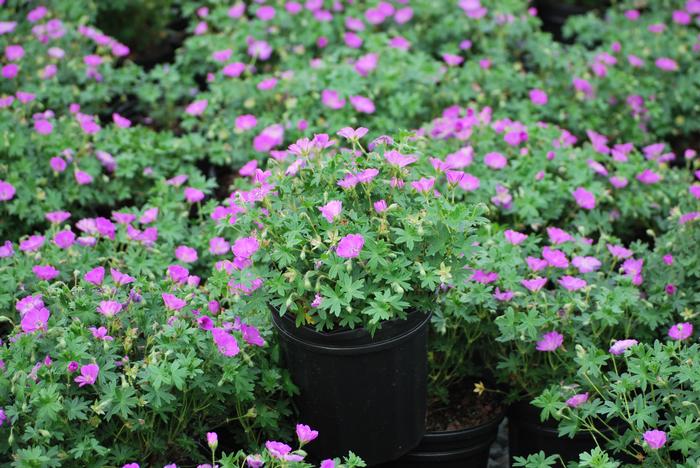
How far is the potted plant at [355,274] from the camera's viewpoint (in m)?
2.21

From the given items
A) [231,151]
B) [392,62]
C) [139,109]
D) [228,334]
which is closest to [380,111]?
[392,62]

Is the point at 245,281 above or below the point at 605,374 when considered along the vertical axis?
above

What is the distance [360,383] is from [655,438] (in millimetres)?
770

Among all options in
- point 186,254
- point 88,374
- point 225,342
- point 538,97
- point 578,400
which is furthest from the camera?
point 538,97

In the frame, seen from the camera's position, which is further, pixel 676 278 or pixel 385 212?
pixel 676 278

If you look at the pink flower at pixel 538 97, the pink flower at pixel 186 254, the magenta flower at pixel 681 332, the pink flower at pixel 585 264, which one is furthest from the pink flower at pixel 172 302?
the pink flower at pixel 538 97

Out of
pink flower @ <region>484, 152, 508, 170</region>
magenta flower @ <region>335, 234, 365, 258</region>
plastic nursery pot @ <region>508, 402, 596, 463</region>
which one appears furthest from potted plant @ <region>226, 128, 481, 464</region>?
pink flower @ <region>484, 152, 508, 170</region>

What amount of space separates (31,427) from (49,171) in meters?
1.57

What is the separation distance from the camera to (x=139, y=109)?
438 cm

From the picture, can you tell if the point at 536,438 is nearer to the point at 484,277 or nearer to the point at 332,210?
the point at 484,277

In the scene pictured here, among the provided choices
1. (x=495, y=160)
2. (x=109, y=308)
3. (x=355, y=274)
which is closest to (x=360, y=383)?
Result: (x=355, y=274)

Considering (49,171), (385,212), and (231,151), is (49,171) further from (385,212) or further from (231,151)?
(385,212)

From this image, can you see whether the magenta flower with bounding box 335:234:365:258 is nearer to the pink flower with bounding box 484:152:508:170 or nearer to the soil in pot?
the soil in pot

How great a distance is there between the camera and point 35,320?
2303 millimetres
